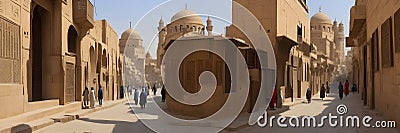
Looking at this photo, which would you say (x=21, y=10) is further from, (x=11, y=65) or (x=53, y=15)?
(x=53, y=15)

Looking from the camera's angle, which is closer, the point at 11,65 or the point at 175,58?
the point at 11,65

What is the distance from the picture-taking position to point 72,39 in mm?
15578

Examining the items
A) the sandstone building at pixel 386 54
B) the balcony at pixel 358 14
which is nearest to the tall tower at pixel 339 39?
the balcony at pixel 358 14

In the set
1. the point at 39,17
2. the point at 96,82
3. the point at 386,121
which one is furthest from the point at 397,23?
the point at 96,82

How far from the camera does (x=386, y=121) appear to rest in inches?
398

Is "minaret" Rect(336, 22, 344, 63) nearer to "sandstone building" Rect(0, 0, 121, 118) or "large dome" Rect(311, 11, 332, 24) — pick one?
"large dome" Rect(311, 11, 332, 24)

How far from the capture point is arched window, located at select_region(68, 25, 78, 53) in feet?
50.6

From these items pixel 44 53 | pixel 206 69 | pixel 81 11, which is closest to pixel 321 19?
pixel 81 11

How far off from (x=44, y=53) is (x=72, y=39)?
6.76 feet

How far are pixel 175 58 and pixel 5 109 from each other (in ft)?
17.0

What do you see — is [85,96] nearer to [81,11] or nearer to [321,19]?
[81,11]

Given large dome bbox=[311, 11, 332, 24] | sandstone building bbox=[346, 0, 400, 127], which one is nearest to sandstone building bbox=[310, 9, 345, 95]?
large dome bbox=[311, 11, 332, 24]

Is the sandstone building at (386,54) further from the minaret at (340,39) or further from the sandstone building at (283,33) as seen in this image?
the minaret at (340,39)

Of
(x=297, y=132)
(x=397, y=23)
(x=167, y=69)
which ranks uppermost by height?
(x=397, y=23)
